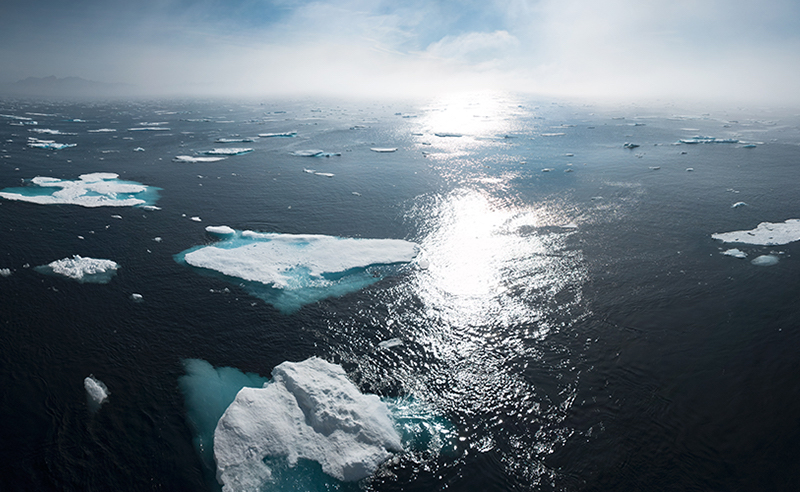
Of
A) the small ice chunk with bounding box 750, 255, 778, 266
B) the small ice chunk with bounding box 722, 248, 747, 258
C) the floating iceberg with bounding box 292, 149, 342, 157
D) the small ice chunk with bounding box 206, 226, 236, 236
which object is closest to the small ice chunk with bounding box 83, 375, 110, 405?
the small ice chunk with bounding box 206, 226, 236, 236

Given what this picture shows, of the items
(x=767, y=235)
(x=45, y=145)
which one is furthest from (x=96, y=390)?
(x=45, y=145)

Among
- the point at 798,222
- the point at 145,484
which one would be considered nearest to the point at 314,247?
the point at 145,484

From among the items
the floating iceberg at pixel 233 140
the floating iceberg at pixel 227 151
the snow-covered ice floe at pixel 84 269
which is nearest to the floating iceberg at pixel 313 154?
the floating iceberg at pixel 227 151

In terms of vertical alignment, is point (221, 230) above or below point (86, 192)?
below

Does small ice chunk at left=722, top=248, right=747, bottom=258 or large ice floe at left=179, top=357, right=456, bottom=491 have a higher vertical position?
small ice chunk at left=722, top=248, right=747, bottom=258

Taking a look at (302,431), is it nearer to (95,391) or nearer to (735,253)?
(95,391)

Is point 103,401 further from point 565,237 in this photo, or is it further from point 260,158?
point 260,158

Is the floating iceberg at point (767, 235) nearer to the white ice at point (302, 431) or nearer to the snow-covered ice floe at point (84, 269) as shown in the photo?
the white ice at point (302, 431)

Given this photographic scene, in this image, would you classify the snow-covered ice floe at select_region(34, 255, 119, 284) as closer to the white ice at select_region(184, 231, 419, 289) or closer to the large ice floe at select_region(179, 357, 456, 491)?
the white ice at select_region(184, 231, 419, 289)
